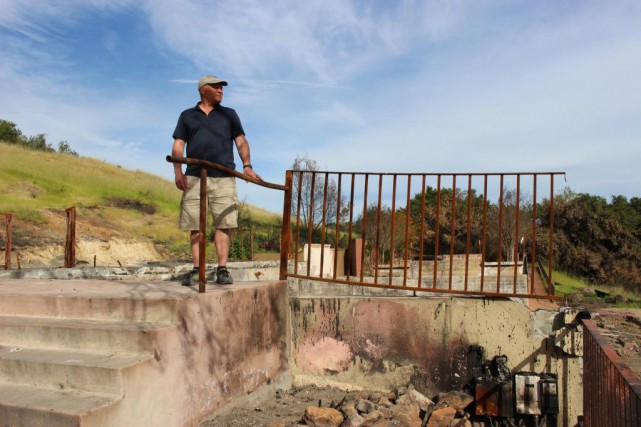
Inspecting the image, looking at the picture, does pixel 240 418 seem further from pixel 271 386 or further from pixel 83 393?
pixel 83 393

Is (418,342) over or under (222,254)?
under

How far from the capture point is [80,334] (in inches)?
112

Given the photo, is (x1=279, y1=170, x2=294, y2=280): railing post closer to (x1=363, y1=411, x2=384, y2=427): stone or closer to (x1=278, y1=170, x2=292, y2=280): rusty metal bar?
(x1=278, y1=170, x2=292, y2=280): rusty metal bar

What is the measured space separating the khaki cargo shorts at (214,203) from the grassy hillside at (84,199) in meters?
15.1

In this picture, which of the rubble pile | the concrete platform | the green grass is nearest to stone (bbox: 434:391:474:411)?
the rubble pile

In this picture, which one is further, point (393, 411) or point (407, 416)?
point (393, 411)

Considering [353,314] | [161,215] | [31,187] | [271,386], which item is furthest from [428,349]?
[31,187]

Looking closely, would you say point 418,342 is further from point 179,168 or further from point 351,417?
point 179,168

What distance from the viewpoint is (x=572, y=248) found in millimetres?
29469

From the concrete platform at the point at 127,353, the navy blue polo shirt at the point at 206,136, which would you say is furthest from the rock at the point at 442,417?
the navy blue polo shirt at the point at 206,136

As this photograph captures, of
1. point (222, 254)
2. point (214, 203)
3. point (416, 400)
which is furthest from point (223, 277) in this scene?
point (416, 400)

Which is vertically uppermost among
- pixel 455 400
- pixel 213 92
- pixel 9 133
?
pixel 9 133

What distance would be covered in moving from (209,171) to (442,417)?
2.64 metres

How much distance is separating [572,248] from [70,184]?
3160 cm
